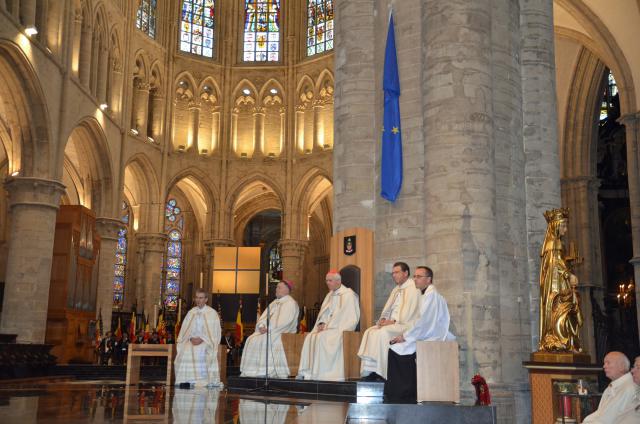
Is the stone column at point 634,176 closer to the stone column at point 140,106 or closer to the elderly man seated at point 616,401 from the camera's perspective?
the elderly man seated at point 616,401

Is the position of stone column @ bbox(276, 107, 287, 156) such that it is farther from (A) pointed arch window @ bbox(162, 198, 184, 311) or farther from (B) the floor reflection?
(B) the floor reflection

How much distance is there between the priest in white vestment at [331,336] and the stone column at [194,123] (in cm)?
2059

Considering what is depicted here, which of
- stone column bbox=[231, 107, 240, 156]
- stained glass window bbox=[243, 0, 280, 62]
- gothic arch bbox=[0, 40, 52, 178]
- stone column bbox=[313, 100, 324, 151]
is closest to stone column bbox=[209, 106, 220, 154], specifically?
stone column bbox=[231, 107, 240, 156]

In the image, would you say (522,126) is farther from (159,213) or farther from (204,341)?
(159,213)

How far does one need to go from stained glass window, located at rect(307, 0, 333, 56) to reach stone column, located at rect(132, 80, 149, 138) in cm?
668

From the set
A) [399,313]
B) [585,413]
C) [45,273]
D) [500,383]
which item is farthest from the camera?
[45,273]

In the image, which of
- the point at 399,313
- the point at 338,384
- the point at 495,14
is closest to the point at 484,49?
the point at 495,14

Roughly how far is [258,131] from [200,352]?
1950cm

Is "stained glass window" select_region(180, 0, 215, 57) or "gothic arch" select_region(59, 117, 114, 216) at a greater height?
"stained glass window" select_region(180, 0, 215, 57)

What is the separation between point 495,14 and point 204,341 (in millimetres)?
6628

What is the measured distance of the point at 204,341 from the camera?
38.7 ft

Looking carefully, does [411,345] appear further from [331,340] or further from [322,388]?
[331,340]

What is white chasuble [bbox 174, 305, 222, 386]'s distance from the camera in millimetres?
11727

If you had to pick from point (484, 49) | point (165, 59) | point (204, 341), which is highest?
point (165, 59)
